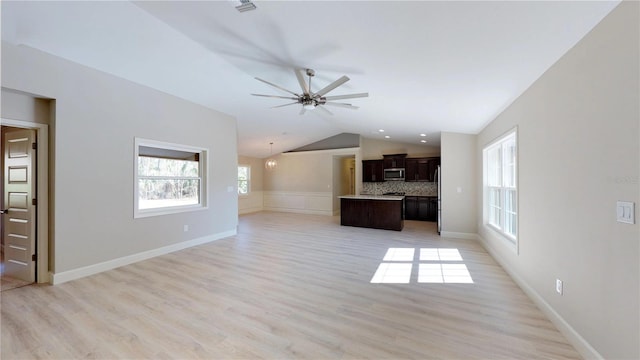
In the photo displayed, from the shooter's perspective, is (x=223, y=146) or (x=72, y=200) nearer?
(x=72, y=200)

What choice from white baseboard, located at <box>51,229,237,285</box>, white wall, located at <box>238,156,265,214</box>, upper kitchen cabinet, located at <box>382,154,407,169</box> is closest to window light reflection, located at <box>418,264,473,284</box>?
white baseboard, located at <box>51,229,237,285</box>

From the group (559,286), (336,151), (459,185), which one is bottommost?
(559,286)

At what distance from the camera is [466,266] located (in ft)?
12.8

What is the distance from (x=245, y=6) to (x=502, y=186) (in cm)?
422

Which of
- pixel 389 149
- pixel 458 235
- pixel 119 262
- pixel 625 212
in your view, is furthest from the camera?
pixel 389 149

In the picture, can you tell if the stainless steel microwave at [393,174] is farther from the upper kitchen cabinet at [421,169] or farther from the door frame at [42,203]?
the door frame at [42,203]

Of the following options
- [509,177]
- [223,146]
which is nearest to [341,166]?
[223,146]

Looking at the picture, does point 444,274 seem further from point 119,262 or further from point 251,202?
point 251,202

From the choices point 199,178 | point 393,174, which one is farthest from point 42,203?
point 393,174

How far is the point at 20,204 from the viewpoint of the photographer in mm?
3445

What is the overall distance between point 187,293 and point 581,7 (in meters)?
4.18

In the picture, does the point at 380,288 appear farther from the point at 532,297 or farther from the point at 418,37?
the point at 418,37

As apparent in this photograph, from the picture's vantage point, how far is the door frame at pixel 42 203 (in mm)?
3320

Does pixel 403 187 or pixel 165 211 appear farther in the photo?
pixel 403 187
